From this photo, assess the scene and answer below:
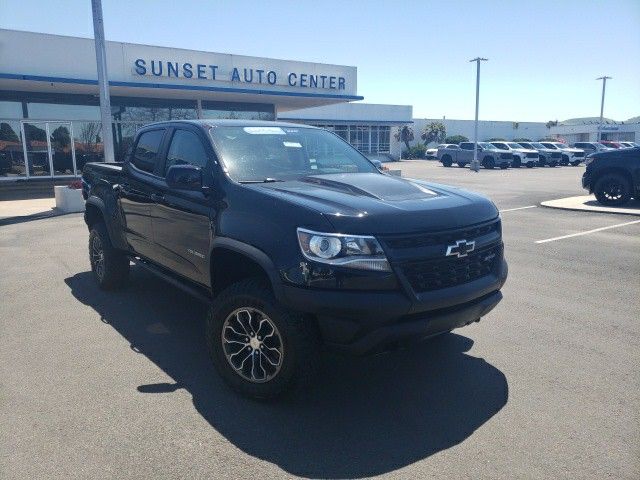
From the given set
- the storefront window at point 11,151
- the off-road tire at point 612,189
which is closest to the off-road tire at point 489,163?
the off-road tire at point 612,189

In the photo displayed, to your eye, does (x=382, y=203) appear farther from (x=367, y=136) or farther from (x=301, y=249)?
(x=367, y=136)

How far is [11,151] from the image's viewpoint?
64.6 ft

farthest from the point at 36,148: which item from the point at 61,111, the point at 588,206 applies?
the point at 588,206

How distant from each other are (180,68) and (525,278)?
16567 mm

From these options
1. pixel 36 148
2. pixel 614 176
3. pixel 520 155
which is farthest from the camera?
pixel 520 155

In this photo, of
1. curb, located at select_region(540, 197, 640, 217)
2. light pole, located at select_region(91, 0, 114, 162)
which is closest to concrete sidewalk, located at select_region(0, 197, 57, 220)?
light pole, located at select_region(91, 0, 114, 162)

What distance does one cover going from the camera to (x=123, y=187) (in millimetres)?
5387

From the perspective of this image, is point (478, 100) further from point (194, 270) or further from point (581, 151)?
point (194, 270)

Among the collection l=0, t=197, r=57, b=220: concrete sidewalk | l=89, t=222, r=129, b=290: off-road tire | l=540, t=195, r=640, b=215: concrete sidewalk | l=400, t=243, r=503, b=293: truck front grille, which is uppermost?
l=400, t=243, r=503, b=293: truck front grille

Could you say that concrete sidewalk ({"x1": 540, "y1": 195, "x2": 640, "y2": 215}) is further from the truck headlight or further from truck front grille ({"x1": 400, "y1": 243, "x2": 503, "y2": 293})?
the truck headlight

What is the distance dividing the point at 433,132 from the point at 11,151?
2097 inches

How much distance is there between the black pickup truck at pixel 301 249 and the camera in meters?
3.03

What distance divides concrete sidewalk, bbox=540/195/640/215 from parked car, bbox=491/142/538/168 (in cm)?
2225

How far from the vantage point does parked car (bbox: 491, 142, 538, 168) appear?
36.8 metres
